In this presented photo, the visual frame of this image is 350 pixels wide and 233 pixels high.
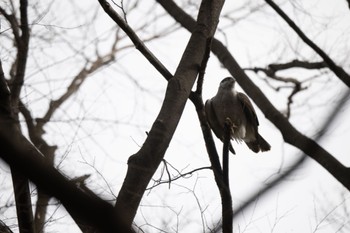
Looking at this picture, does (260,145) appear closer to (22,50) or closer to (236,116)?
(236,116)

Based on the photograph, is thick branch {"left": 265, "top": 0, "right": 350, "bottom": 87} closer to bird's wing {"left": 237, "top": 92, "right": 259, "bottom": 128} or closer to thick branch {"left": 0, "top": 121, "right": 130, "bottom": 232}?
bird's wing {"left": 237, "top": 92, "right": 259, "bottom": 128}

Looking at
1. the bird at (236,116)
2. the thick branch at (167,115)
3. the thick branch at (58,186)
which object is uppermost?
the bird at (236,116)

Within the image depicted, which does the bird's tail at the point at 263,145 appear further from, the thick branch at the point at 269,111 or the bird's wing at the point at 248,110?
the thick branch at the point at 269,111

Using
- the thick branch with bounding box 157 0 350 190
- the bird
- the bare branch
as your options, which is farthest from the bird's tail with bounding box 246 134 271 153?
the bare branch

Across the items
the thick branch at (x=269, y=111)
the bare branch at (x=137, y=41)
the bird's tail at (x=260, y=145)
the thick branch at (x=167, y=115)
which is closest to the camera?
the thick branch at (x=167, y=115)

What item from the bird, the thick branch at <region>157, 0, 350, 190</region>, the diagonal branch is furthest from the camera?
the bird

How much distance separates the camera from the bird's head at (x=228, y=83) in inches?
223

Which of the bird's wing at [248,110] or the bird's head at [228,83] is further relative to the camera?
the bird's head at [228,83]

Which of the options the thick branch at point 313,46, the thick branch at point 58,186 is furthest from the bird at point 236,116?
the thick branch at point 58,186

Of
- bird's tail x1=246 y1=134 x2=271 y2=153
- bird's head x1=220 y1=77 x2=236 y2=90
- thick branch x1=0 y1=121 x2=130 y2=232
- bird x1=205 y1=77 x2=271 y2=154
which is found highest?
bird's head x1=220 y1=77 x2=236 y2=90

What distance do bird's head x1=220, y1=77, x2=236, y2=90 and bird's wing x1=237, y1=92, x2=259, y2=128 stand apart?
0.35m

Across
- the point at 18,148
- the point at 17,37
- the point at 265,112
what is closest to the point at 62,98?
the point at 17,37

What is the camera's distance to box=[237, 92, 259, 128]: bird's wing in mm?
5281

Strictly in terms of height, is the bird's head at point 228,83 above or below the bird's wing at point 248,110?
above
